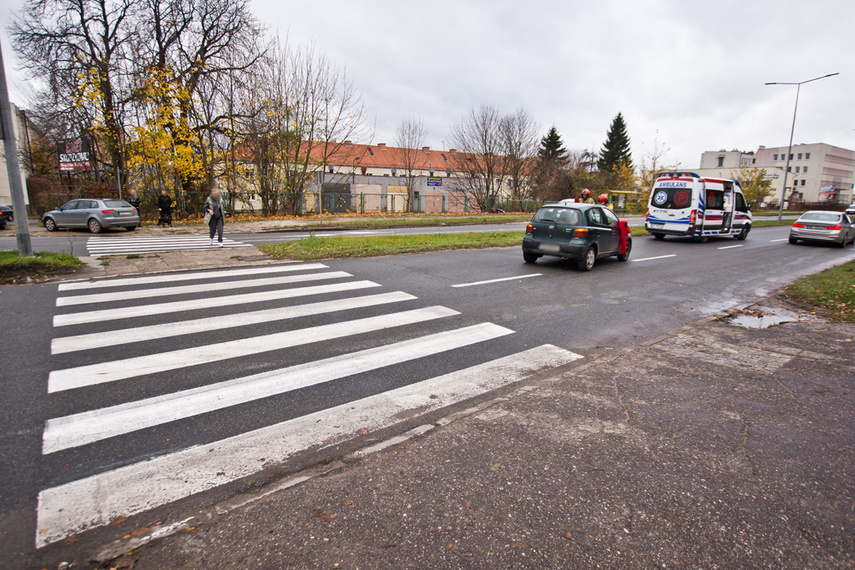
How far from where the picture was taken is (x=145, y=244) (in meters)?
14.8

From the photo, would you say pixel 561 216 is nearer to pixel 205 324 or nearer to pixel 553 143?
pixel 205 324

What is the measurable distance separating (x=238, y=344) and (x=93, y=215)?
58.7 feet

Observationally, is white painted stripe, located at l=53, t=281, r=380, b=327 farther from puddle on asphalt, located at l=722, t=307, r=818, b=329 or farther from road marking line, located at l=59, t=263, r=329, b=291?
puddle on asphalt, located at l=722, t=307, r=818, b=329

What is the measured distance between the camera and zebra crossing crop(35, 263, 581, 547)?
9.70ft

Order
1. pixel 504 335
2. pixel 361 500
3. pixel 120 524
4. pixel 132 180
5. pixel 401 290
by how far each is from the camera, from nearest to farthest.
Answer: pixel 120 524
pixel 361 500
pixel 504 335
pixel 401 290
pixel 132 180

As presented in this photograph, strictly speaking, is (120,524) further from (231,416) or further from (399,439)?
(399,439)

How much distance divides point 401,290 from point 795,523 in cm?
638

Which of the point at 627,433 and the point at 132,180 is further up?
the point at 132,180

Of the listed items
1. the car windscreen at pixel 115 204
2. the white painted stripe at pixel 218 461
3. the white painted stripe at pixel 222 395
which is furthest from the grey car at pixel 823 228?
the car windscreen at pixel 115 204

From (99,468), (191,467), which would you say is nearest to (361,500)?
(191,467)

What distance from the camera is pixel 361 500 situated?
8.83ft

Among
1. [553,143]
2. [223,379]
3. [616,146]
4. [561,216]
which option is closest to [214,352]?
[223,379]

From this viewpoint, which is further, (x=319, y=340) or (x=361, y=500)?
(x=319, y=340)

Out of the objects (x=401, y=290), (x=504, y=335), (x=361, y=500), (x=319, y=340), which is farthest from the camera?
(x=401, y=290)
